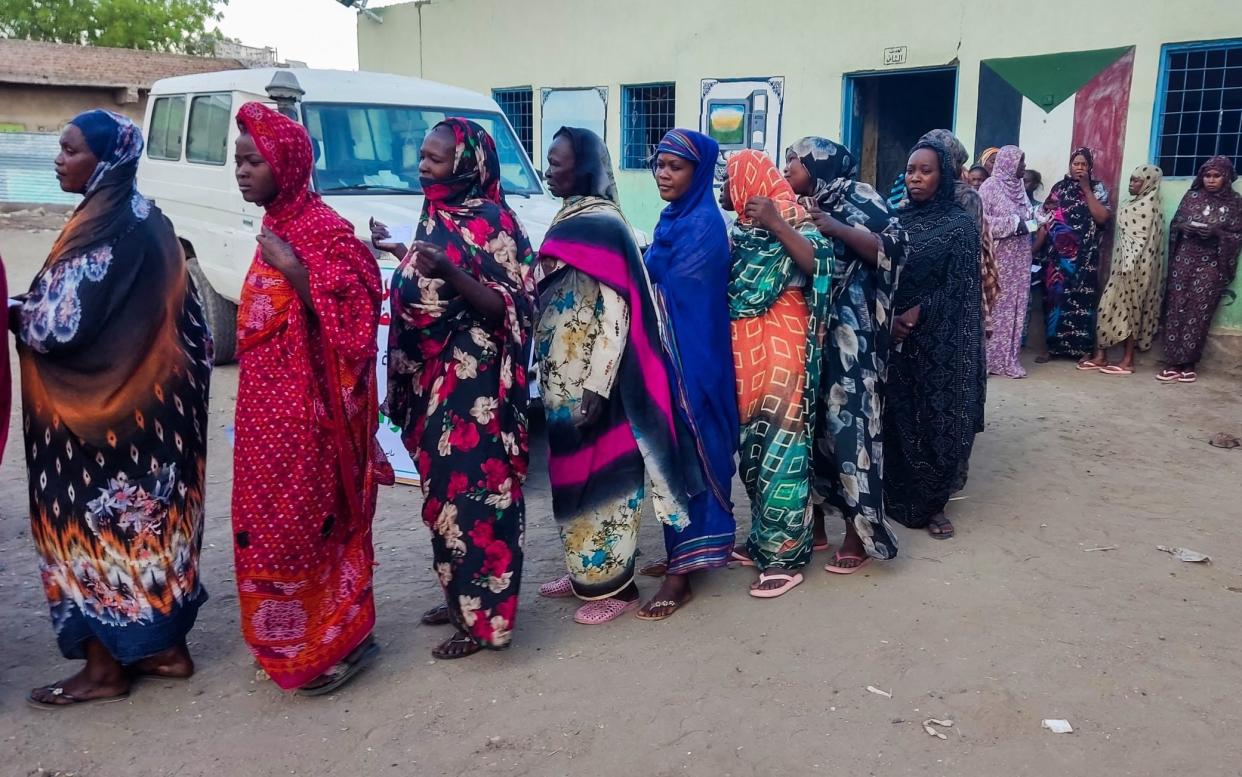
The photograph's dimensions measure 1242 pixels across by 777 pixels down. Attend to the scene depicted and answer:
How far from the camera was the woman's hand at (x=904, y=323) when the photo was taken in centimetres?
402

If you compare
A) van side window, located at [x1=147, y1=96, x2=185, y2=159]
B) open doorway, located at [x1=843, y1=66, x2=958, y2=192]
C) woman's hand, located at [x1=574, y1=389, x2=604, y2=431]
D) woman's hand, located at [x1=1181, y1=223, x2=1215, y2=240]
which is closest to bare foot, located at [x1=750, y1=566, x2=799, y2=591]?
woman's hand, located at [x1=574, y1=389, x2=604, y2=431]

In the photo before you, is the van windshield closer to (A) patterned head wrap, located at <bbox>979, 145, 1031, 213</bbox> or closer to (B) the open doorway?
(A) patterned head wrap, located at <bbox>979, 145, 1031, 213</bbox>

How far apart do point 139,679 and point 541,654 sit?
129cm

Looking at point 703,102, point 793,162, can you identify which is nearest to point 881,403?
point 793,162

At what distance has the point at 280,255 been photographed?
2.76 metres

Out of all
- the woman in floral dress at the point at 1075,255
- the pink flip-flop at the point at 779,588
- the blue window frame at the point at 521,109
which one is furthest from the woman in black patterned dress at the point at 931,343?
the blue window frame at the point at 521,109

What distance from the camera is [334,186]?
5.91 metres

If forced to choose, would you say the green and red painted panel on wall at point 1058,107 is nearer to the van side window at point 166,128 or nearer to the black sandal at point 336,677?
the van side window at point 166,128

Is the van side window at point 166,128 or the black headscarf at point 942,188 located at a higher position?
the van side window at point 166,128

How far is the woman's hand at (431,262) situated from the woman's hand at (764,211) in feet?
3.65

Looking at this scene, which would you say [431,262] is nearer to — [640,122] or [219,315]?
[219,315]

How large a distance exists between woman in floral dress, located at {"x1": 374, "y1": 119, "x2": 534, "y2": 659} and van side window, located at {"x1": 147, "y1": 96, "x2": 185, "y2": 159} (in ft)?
17.1

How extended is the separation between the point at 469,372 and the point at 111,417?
3.42 feet

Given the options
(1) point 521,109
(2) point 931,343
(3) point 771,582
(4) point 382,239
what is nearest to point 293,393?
(4) point 382,239
